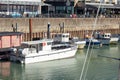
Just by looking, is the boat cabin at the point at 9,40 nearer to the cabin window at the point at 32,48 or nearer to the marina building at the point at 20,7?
the cabin window at the point at 32,48

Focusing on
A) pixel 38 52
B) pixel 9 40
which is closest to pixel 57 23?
pixel 9 40

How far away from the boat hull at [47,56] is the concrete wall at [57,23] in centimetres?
1212

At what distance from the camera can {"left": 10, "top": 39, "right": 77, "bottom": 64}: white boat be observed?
159ft

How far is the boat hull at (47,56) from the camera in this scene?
1906 inches

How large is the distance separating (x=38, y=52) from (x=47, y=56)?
4.58 ft

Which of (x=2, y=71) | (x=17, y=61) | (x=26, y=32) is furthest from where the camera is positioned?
(x=26, y=32)

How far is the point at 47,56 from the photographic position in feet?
165

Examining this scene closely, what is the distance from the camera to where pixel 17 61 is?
4894 cm

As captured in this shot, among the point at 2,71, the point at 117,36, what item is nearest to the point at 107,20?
the point at 117,36

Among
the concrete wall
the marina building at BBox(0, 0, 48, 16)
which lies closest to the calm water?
the concrete wall

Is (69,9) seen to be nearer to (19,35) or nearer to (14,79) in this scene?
(19,35)

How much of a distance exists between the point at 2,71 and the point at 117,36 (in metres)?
33.6

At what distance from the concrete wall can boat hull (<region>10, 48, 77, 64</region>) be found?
12.1 m

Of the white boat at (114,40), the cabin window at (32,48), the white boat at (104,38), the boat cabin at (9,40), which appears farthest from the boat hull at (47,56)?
the white boat at (114,40)
